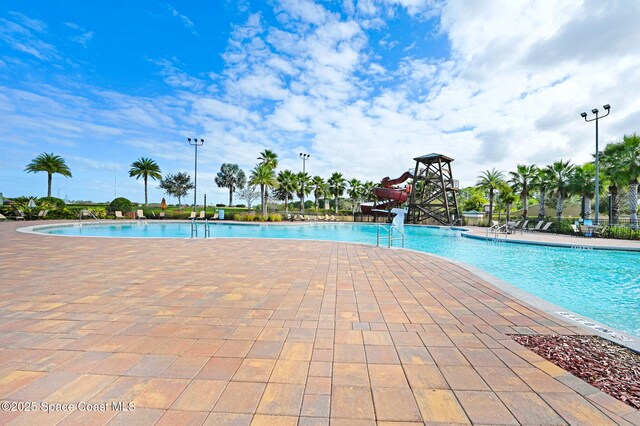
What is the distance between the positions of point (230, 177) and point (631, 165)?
69.2m

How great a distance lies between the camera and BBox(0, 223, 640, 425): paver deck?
1.79 metres

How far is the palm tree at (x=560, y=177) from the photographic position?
24.7 metres

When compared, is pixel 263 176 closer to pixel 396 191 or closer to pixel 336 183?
pixel 396 191

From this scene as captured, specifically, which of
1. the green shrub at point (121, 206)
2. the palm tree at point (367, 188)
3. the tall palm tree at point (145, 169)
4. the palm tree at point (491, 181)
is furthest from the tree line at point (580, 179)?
the tall palm tree at point (145, 169)

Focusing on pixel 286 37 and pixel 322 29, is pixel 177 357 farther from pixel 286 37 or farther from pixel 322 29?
pixel 286 37

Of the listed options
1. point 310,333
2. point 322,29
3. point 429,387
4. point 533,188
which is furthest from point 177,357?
point 533,188

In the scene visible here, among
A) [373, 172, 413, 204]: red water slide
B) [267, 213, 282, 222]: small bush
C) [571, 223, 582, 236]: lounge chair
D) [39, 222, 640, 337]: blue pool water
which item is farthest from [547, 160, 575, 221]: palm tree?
[267, 213, 282, 222]: small bush

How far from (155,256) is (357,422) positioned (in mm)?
7966

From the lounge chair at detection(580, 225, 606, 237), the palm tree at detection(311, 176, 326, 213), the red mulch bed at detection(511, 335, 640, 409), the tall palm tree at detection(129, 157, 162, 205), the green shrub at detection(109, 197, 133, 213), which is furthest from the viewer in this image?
the palm tree at detection(311, 176, 326, 213)

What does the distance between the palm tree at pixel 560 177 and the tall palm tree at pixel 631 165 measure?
767 cm

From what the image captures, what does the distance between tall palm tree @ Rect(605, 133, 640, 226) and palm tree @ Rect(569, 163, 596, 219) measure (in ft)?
19.8

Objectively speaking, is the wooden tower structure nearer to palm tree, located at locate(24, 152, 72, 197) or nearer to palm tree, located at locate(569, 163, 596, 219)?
palm tree, located at locate(569, 163, 596, 219)

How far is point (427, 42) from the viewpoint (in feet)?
41.7

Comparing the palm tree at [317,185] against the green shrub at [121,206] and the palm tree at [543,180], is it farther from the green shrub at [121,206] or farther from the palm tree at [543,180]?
the palm tree at [543,180]
